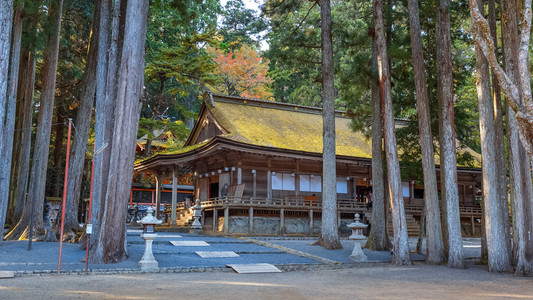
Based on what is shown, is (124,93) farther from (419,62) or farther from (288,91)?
(288,91)

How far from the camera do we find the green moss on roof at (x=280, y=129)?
71.5 ft

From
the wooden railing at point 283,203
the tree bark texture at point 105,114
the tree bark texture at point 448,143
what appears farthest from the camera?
the wooden railing at point 283,203

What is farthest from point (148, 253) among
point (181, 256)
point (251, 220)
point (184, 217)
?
point (184, 217)

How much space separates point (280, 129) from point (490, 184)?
13725 millimetres

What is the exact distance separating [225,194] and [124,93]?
33.0 ft

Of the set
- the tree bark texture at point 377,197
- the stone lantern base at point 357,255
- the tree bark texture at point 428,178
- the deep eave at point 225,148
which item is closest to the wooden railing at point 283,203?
the deep eave at point 225,148

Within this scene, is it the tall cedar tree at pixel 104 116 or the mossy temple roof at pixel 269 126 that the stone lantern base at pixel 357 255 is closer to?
the tall cedar tree at pixel 104 116

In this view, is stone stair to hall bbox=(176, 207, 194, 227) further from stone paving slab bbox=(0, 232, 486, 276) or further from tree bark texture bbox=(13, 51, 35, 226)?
tree bark texture bbox=(13, 51, 35, 226)

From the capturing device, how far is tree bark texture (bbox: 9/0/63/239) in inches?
572

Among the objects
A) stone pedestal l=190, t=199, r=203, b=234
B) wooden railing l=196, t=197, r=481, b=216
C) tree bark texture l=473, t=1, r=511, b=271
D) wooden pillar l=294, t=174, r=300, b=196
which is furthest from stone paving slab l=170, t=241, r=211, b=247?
wooden pillar l=294, t=174, r=300, b=196

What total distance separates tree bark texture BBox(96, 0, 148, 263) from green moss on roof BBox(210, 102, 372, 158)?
8.99 metres

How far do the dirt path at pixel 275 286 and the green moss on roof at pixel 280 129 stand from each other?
10926 millimetres

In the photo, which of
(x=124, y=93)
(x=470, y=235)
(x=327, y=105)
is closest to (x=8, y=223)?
(x=124, y=93)

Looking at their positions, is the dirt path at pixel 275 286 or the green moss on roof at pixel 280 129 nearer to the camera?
the dirt path at pixel 275 286
